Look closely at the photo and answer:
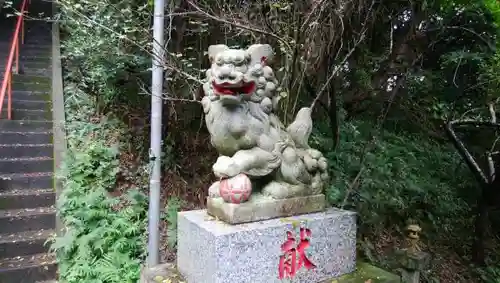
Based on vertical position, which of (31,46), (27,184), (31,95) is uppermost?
(31,46)

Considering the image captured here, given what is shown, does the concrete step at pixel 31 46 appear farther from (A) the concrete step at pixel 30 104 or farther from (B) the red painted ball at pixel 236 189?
(B) the red painted ball at pixel 236 189

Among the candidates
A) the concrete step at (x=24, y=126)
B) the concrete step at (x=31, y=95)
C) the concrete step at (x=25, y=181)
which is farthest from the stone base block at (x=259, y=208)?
the concrete step at (x=31, y=95)

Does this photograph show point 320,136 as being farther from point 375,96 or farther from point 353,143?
point 375,96

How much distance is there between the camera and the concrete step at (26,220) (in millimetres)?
3984

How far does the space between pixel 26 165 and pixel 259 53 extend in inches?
145

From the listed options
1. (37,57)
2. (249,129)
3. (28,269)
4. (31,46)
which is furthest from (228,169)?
(31,46)

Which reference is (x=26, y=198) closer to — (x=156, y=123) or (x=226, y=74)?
(x=156, y=123)

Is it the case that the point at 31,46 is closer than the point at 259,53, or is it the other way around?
the point at 259,53

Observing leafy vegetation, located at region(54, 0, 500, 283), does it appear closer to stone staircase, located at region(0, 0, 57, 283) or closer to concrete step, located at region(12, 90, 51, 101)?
stone staircase, located at region(0, 0, 57, 283)

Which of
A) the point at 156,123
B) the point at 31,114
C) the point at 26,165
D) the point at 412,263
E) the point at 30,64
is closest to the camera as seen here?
the point at 156,123

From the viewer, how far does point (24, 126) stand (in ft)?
17.7

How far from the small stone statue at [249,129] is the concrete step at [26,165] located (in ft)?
10.3

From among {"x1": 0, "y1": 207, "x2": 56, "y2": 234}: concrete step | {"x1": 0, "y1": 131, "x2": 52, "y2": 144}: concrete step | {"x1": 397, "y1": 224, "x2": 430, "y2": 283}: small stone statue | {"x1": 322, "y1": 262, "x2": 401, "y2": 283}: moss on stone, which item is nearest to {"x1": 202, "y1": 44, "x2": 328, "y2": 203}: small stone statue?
{"x1": 322, "y1": 262, "x2": 401, "y2": 283}: moss on stone

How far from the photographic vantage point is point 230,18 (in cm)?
355
